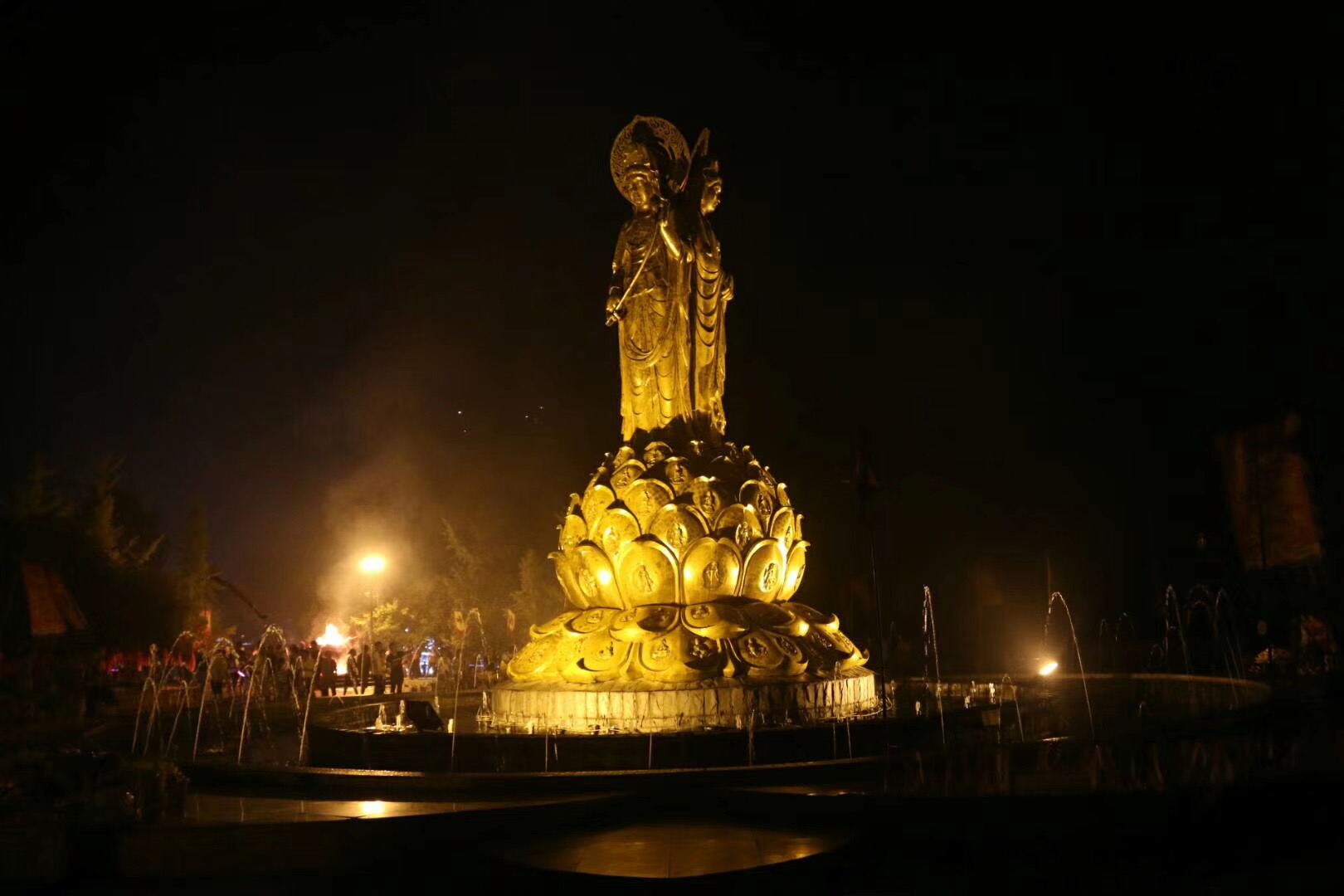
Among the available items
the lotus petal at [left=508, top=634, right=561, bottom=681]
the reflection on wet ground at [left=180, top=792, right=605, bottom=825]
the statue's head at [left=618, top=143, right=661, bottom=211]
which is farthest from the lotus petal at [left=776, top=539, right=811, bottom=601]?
the reflection on wet ground at [left=180, top=792, right=605, bottom=825]

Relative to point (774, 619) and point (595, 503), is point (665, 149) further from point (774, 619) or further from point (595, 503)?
point (774, 619)

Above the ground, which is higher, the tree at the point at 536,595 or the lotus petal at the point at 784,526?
the tree at the point at 536,595

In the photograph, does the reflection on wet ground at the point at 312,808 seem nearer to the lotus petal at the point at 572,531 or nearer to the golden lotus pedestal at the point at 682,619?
the golden lotus pedestal at the point at 682,619

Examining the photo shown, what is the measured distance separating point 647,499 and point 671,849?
5.31m

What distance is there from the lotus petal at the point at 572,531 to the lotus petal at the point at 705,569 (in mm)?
1331

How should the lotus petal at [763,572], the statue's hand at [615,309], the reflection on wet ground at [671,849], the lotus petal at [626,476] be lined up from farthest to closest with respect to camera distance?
the statue's hand at [615,309], the lotus petal at [626,476], the lotus petal at [763,572], the reflection on wet ground at [671,849]

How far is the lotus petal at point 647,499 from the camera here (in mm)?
11086

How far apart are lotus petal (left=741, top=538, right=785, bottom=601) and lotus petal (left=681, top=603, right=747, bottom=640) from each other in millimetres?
590

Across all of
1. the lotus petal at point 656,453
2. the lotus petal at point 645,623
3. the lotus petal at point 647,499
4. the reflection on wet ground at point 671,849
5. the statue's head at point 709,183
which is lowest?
the reflection on wet ground at point 671,849

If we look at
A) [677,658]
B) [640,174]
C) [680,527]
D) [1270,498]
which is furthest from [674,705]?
[1270,498]

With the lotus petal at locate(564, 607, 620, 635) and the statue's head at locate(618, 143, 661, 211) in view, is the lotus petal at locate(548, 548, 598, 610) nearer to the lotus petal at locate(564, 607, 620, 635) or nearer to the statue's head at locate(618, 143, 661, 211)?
the lotus petal at locate(564, 607, 620, 635)

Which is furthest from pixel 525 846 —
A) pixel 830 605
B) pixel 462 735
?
pixel 830 605

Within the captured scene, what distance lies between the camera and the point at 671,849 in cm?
613

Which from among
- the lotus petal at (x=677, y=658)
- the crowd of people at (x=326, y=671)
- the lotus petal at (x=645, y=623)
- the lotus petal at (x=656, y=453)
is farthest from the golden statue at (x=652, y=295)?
the crowd of people at (x=326, y=671)
